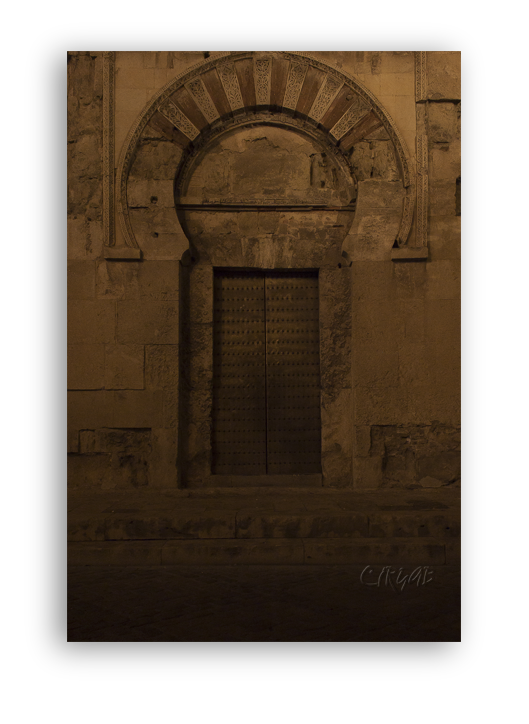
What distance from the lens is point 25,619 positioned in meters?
2.42

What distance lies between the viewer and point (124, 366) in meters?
5.89

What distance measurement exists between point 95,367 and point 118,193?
1879mm

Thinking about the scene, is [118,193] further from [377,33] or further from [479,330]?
[479,330]

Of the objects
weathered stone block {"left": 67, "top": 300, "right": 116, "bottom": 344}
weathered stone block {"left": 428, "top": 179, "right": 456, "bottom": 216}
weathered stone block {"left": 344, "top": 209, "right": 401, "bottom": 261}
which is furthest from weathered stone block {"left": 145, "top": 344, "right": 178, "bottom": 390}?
weathered stone block {"left": 428, "top": 179, "right": 456, "bottom": 216}

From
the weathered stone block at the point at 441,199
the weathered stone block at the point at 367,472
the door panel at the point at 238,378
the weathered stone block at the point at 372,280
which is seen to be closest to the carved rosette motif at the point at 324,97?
the weathered stone block at the point at 441,199

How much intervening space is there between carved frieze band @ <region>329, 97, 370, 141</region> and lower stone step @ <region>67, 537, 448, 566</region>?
4.26 metres

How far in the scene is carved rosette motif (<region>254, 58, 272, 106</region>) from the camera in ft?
20.0

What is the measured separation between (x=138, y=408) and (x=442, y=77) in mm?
4869

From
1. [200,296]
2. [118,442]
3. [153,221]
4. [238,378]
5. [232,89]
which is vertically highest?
[232,89]

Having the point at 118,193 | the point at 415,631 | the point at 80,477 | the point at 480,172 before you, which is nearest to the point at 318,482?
the point at 80,477

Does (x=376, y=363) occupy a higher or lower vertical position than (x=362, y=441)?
higher

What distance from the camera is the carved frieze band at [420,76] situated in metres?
6.04

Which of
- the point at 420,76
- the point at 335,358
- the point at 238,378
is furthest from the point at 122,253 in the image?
the point at 420,76

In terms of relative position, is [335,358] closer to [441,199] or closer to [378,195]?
[378,195]
